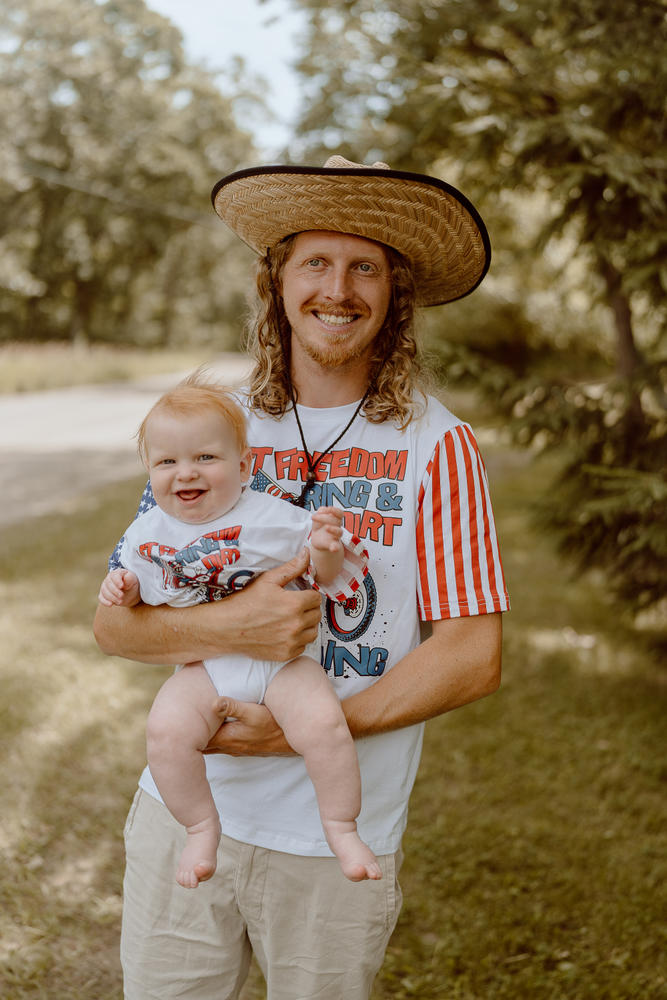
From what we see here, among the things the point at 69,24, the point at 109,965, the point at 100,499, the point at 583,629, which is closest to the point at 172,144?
the point at 69,24

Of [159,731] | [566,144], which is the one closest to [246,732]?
[159,731]

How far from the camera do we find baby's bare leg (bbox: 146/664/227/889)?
165cm

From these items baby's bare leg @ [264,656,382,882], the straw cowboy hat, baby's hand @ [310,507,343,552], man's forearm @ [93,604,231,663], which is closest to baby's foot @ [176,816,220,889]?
baby's bare leg @ [264,656,382,882]

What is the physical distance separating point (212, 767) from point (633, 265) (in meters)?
3.24

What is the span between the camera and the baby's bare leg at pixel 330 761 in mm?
1631

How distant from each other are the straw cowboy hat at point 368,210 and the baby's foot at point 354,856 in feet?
4.00

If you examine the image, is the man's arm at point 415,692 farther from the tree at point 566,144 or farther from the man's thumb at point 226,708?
the tree at point 566,144

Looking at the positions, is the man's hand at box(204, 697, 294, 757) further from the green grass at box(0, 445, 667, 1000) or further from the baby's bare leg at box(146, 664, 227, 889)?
the green grass at box(0, 445, 667, 1000)

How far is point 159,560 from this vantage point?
172cm

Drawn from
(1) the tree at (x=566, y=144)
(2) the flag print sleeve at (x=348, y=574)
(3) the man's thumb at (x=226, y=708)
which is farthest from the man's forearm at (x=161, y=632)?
(1) the tree at (x=566, y=144)

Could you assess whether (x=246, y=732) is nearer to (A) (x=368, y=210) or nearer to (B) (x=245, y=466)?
(B) (x=245, y=466)

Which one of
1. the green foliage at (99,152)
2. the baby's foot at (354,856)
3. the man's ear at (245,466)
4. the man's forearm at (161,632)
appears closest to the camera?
the baby's foot at (354,856)

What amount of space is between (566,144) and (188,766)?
3615mm

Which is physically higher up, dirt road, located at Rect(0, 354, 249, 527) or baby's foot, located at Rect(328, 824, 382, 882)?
dirt road, located at Rect(0, 354, 249, 527)
